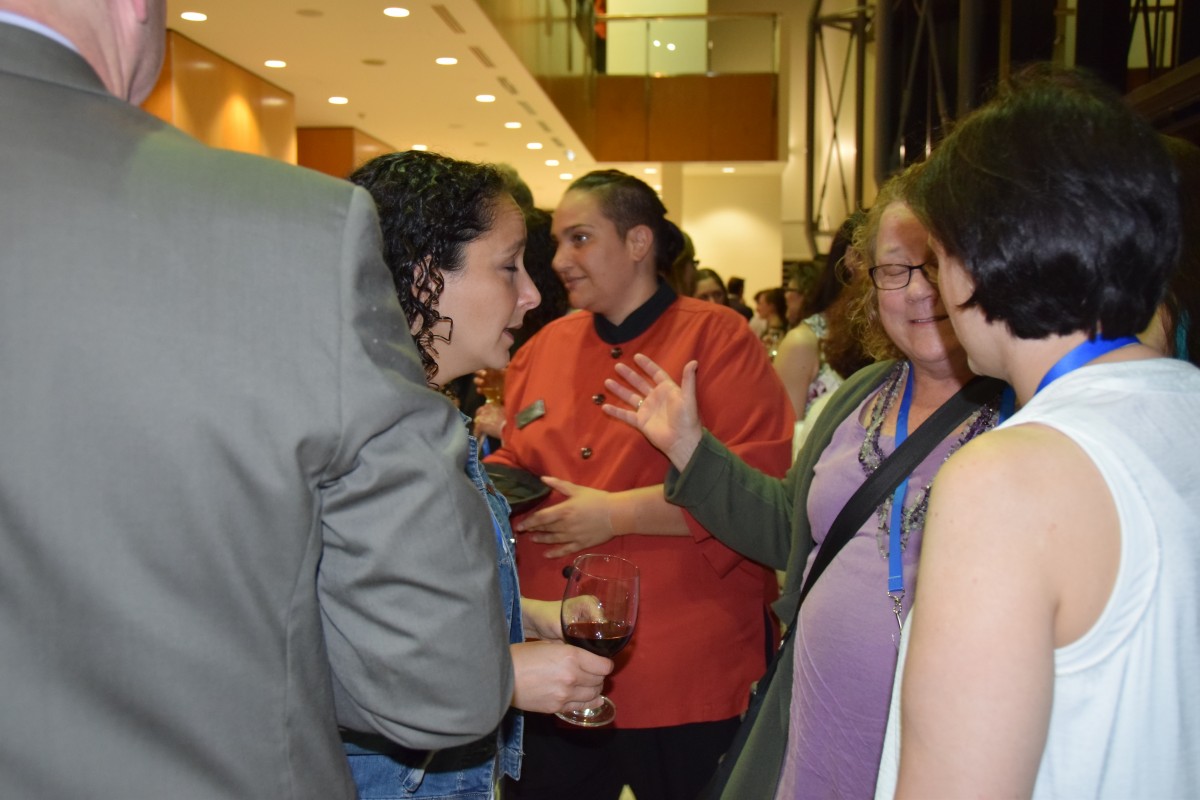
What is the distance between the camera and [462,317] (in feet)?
5.29

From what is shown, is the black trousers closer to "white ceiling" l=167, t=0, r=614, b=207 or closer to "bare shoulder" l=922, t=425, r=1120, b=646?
"bare shoulder" l=922, t=425, r=1120, b=646

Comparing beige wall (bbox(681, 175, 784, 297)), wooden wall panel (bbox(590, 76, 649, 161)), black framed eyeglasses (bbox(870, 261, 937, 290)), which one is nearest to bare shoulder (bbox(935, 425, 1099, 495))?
black framed eyeglasses (bbox(870, 261, 937, 290))

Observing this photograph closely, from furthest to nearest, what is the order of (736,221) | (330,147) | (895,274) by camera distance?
(736,221) < (330,147) < (895,274)

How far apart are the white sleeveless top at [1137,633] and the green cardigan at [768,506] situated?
2.99 ft

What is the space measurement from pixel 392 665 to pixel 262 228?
419 millimetres

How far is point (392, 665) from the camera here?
0.94m

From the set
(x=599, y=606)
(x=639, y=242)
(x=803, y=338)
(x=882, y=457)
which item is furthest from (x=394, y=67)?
(x=599, y=606)

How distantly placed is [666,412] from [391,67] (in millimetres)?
6136

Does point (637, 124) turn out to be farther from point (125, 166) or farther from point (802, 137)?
point (125, 166)

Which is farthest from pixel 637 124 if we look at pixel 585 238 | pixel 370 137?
pixel 585 238

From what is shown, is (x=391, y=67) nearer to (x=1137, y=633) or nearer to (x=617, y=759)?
(x=617, y=759)

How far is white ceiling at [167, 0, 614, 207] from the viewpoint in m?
6.00

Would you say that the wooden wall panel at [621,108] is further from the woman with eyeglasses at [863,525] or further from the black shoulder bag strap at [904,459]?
the black shoulder bag strap at [904,459]

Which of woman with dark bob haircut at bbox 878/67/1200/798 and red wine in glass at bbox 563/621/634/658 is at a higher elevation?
woman with dark bob haircut at bbox 878/67/1200/798
